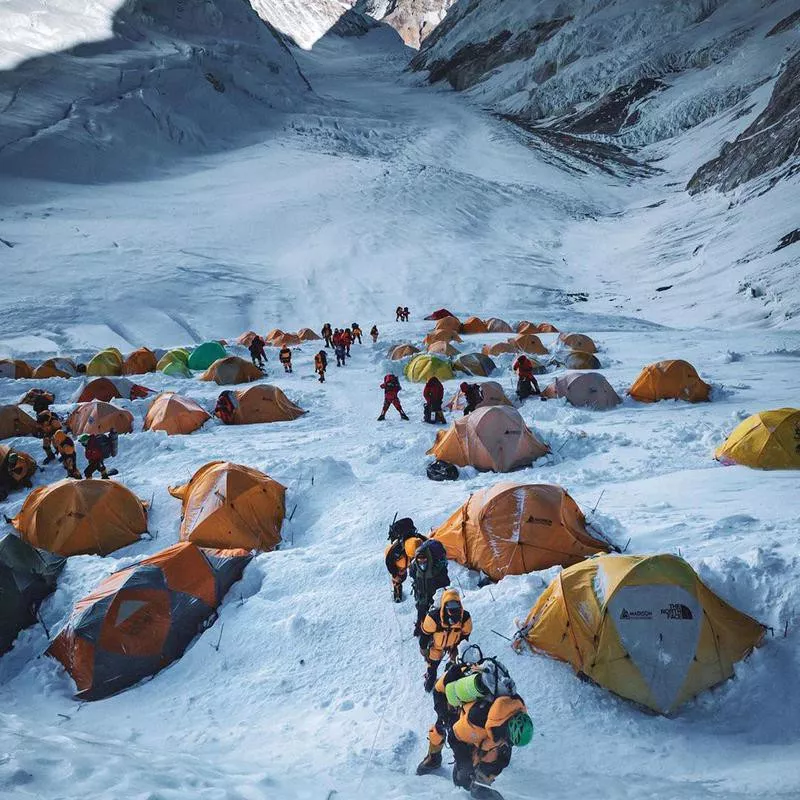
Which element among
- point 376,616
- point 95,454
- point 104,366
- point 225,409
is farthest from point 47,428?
point 104,366

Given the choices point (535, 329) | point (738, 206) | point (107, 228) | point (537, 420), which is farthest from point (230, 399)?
point (738, 206)

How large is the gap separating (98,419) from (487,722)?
40.1ft

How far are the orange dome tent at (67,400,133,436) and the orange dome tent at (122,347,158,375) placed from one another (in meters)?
7.61

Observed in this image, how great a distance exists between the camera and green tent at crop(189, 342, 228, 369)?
807 inches

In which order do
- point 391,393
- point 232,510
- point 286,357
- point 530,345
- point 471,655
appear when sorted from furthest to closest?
point 530,345 < point 286,357 < point 391,393 < point 232,510 < point 471,655

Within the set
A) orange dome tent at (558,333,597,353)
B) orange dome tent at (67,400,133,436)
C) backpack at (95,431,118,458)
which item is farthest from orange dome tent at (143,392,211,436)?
orange dome tent at (558,333,597,353)

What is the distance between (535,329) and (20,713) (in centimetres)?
2344

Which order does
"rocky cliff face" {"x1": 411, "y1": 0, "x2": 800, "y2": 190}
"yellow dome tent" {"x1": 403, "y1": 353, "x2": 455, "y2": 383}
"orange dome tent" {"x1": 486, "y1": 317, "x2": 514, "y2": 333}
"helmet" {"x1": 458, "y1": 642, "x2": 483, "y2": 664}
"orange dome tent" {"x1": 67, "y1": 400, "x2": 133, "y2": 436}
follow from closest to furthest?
"helmet" {"x1": 458, "y1": 642, "x2": 483, "y2": 664} < "orange dome tent" {"x1": 67, "y1": 400, "x2": 133, "y2": 436} < "yellow dome tent" {"x1": 403, "y1": 353, "x2": 455, "y2": 383} < "orange dome tent" {"x1": 486, "y1": 317, "x2": 514, "y2": 333} < "rocky cliff face" {"x1": 411, "y1": 0, "x2": 800, "y2": 190}

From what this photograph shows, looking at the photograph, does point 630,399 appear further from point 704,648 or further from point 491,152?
point 491,152

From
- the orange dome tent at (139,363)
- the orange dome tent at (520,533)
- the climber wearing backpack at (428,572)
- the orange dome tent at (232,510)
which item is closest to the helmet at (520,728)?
the climber wearing backpack at (428,572)

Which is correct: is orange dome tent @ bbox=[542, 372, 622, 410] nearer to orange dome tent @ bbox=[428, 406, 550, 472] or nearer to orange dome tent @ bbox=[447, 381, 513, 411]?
orange dome tent @ bbox=[447, 381, 513, 411]

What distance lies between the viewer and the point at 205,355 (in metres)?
20.6

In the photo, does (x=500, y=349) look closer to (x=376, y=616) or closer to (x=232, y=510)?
(x=232, y=510)

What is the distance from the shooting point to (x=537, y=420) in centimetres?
1253
